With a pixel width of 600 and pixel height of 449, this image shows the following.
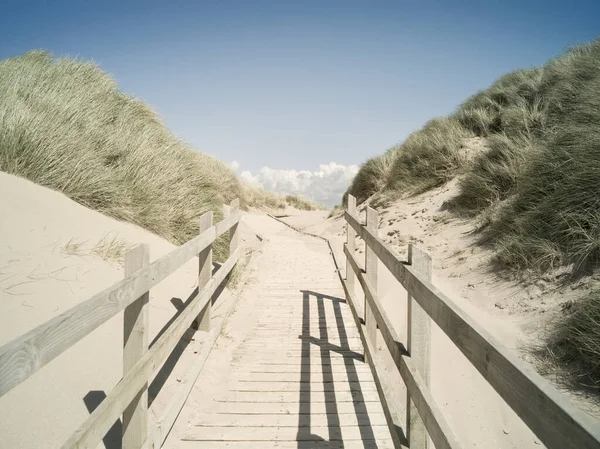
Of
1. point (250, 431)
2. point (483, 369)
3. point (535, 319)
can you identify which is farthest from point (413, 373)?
point (535, 319)

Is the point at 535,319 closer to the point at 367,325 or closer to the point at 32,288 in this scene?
the point at 367,325

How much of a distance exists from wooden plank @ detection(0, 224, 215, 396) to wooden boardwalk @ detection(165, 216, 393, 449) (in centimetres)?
149

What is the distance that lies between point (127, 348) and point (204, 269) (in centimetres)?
201

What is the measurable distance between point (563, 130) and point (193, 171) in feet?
25.5

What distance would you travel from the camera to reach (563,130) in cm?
627

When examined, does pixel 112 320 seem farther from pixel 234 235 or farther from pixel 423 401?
pixel 234 235

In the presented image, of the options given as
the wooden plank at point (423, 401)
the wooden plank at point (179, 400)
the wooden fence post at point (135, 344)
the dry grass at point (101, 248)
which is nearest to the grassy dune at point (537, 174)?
the wooden plank at point (423, 401)

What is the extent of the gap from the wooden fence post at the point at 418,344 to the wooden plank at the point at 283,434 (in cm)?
76

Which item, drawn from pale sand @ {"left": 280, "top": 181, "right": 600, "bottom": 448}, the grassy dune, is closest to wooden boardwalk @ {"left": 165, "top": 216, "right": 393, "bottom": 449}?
pale sand @ {"left": 280, "top": 181, "right": 600, "bottom": 448}

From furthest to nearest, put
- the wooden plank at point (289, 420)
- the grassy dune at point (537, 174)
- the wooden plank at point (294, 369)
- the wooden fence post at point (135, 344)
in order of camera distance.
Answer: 1. the grassy dune at point (537, 174)
2. the wooden plank at point (294, 369)
3. the wooden plank at point (289, 420)
4. the wooden fence post at point (135, 344)

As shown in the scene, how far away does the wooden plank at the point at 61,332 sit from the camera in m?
1.25

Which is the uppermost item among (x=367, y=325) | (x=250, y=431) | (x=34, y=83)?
(x=34, y=83)

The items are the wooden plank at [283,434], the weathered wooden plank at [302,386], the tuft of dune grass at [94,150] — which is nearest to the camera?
the wooden plank at [283,434]

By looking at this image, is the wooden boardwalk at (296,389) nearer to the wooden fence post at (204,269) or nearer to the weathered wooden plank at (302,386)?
the weathered wooden plank at (302,386)
